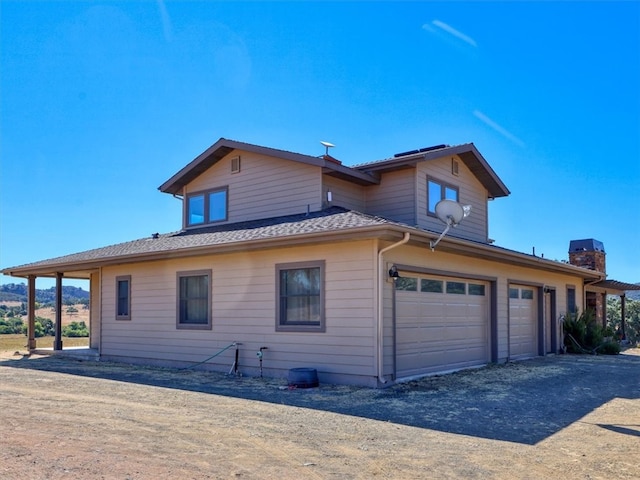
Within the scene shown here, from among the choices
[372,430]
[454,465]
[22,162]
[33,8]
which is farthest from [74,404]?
[22,162]

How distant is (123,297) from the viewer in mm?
14992

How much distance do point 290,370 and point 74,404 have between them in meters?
3.63

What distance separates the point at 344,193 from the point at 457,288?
356cm

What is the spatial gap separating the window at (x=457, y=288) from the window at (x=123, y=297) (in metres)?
8.22

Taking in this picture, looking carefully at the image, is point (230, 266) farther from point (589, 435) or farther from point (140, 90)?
point (589, 435)

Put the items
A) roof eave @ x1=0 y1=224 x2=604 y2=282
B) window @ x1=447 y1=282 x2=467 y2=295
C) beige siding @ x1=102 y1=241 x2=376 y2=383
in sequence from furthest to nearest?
window @ x1=447 y1=282 x2=467 y2=295
beige siding @ x1=102 y1=241 x2=376 y2=383
roof eave @ x1=0 y1=224 x2=604 y2=282

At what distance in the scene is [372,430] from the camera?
6.46 m

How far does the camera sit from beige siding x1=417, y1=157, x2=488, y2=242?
44.0 feet

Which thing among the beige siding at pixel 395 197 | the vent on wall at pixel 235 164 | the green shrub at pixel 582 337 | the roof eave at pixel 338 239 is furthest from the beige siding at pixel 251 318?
the green shrub at pixel 582 337

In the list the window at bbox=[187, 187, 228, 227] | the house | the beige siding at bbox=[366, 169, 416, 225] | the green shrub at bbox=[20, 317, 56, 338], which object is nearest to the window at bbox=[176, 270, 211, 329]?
the house

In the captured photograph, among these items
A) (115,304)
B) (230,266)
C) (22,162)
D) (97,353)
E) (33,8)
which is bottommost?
(97,353)

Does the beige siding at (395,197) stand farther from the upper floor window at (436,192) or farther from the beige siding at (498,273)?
the beige siding at (498,273)

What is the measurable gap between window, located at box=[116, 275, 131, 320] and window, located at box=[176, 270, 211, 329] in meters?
2.17

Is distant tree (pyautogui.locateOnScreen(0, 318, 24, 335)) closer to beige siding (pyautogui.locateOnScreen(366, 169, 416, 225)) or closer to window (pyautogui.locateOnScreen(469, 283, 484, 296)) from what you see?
beige siding (pyautogui.locateOnScreen(366, 169, 416, 225))
